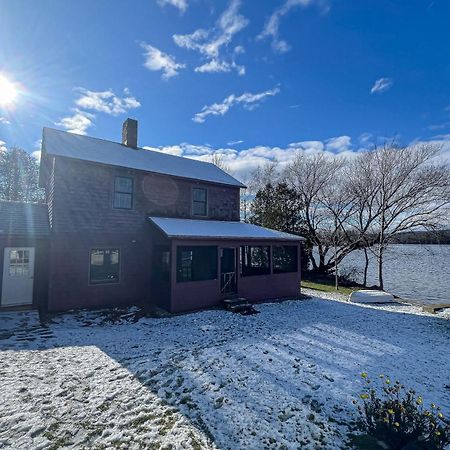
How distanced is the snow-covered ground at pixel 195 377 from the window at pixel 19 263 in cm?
159

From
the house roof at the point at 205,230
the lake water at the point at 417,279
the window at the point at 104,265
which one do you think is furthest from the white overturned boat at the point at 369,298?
the window at the point at 104,265

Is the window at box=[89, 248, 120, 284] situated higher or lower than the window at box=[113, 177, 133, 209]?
lower

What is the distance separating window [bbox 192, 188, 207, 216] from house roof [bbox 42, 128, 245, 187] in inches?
27.0

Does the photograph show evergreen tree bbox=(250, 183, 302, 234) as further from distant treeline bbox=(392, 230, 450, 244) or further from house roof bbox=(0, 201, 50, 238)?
house roof bbox=(0, 201, 50, 238)

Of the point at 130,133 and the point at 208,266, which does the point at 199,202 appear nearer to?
the point at 208,266

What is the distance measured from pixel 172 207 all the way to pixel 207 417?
33.8 feet

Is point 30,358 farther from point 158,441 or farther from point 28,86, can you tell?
point 28,86

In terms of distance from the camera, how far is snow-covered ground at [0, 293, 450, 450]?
13.2 feet

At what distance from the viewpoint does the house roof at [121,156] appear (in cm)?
1157

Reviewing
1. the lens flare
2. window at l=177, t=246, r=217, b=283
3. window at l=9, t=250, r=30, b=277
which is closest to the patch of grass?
window at l=177, t=246, r=217, b=283

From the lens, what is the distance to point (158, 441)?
12.6 feet

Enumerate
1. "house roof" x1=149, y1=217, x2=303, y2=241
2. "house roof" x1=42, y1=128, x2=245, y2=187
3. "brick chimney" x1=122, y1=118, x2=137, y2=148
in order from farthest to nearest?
"brick chimney" x1=122, y1=118, x2=137, y2=148
"house roof" x1=42, y1=128, x2=245, y2=187
"house roof" x1=149, y1=217, x2=303, y2=241

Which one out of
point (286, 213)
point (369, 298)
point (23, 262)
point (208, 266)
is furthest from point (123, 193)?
point (286, 213)

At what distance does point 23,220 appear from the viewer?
11125mm
